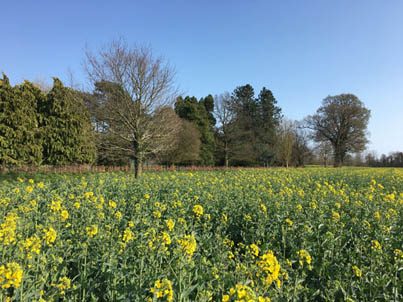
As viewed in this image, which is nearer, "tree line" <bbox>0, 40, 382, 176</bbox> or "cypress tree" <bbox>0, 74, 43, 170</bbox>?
"tree line" <bbox>0, 40, 382, 176</bbox>

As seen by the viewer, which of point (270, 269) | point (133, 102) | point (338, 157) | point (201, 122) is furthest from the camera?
point (338, 157)

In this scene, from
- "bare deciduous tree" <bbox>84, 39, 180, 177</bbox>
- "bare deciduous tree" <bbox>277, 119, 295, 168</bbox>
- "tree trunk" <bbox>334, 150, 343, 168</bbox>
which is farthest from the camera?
"tree trunk" <bbox>334, 150, 343, 168</bbox>

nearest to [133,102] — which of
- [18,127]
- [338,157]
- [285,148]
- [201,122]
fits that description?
[18,127]

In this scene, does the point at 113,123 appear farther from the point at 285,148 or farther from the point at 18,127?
the point at 285,148

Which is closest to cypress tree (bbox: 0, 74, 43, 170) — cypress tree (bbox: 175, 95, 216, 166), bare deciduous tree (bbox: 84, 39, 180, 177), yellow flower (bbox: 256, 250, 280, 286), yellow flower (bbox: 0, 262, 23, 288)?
bare deciduous tree (bbox: 84, 39, 180, 177)

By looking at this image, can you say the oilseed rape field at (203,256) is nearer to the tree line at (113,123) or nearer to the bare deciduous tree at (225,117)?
the tree line at (113,123)

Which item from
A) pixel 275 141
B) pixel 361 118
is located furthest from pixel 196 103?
pixel 361 118

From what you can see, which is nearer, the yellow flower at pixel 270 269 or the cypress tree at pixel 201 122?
the yellow flower at pixel 270 269

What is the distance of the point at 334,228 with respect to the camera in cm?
359

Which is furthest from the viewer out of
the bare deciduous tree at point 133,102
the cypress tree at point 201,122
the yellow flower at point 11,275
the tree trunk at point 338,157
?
the tree trunk at point 338,157

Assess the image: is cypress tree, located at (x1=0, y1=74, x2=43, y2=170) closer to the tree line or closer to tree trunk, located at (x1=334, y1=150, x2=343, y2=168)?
the tree line

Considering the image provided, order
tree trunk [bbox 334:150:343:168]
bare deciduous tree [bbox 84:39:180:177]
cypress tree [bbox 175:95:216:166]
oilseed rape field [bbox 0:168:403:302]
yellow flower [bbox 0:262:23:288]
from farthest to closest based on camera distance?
tree trunk [bbox 334:150:343:168], cypress tree [bbox 175:95:216:166], bare deciduous tree [bbox 84:39:180:177], oilseed rape field [bbox 0:168:403:302], yellow flower [bbox 0:262:23:288]

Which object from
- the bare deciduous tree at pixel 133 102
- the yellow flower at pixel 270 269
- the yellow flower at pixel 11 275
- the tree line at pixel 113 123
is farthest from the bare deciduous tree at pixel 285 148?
the yellow flower at pixel 11 275

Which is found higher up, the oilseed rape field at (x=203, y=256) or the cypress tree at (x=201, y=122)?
the cypress tree at (x=201, y=122)
